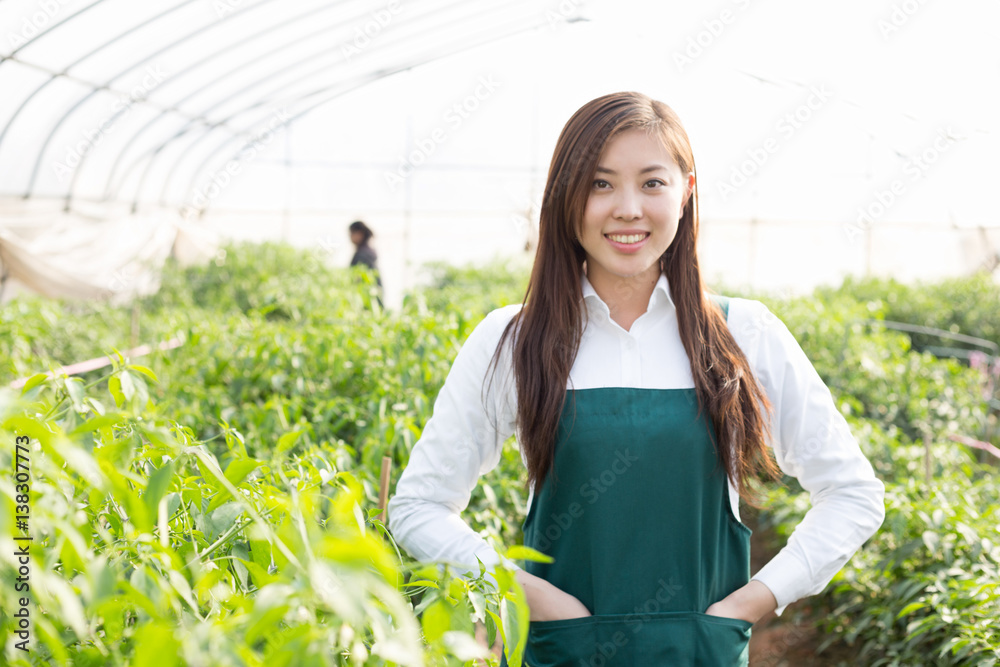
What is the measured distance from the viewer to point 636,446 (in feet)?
3.89

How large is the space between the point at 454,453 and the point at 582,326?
29 centimetres

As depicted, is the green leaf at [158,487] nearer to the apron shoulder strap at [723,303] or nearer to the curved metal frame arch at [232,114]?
the apron shoulder strap at [723,303]

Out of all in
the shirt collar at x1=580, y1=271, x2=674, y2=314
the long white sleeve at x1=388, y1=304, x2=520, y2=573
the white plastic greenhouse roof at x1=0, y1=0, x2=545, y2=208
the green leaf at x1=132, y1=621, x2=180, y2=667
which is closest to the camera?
the green leaf at x1=132, y1=621, x2=180, y2=667

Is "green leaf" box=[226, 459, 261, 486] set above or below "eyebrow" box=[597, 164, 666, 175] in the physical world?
below

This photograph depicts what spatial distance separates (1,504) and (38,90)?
7422mm

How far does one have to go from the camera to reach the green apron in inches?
46.4

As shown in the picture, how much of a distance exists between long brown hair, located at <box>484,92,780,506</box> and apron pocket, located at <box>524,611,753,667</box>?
0.68ft

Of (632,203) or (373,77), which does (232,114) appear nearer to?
(373,77)

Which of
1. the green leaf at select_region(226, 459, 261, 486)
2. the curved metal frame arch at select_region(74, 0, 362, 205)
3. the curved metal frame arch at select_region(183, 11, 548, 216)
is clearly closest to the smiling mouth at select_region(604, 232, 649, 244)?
the green leaf at select_region(226, 459, 261, 486)

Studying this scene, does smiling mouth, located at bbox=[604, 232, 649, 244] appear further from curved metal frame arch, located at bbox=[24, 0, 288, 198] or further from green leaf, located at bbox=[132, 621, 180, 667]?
curved metal frame arch, located at bbox=[24, 0, 288, 198]

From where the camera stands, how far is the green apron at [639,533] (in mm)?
1179

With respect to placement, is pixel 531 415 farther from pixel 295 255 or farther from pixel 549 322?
pixel 295 255

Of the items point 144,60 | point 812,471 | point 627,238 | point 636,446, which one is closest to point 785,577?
point 812,471

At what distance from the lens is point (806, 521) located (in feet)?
4.02
